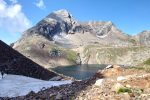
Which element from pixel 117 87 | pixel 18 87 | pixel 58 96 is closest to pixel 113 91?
pixel 117 87

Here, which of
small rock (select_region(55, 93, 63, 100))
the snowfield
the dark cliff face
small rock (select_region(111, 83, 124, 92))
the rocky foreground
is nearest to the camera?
the rocky foreground

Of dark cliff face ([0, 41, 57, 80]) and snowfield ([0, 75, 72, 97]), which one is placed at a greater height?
dark cliff face ([0, 41, 57, 80])

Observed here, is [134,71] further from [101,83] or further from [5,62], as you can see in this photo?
[5,62]

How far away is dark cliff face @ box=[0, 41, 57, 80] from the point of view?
64688 millimetres

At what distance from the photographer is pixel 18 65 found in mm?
69000

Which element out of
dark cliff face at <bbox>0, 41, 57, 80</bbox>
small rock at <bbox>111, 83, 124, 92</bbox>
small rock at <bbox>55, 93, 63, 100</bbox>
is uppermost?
dark cliff face at <bbox>0, 41, 57, 80</bbox>

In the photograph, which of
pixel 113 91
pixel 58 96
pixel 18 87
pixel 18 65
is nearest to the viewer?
pixel 113 91

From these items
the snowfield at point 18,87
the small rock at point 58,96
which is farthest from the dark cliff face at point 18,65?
the small rock at point 58,96

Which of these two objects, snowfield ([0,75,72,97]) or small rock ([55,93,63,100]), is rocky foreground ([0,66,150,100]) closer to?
small rock ([55,93,63,100])

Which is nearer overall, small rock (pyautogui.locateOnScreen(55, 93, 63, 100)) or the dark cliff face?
small rock (pyautogui.locateOnScreen(55, 93, 63, 100))

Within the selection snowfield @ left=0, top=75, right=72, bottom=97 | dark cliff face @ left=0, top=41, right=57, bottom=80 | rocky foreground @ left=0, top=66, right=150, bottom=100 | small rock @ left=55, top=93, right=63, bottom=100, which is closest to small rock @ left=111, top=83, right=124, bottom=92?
rocky foreground @ left=0, top=66, right=150, bottom=100

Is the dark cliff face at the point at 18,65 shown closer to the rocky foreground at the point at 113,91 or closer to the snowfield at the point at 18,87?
the snowfield at the point at 18,87

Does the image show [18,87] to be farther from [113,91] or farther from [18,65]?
[18,65]

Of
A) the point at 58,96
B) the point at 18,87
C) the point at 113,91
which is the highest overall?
the point at 18,87
